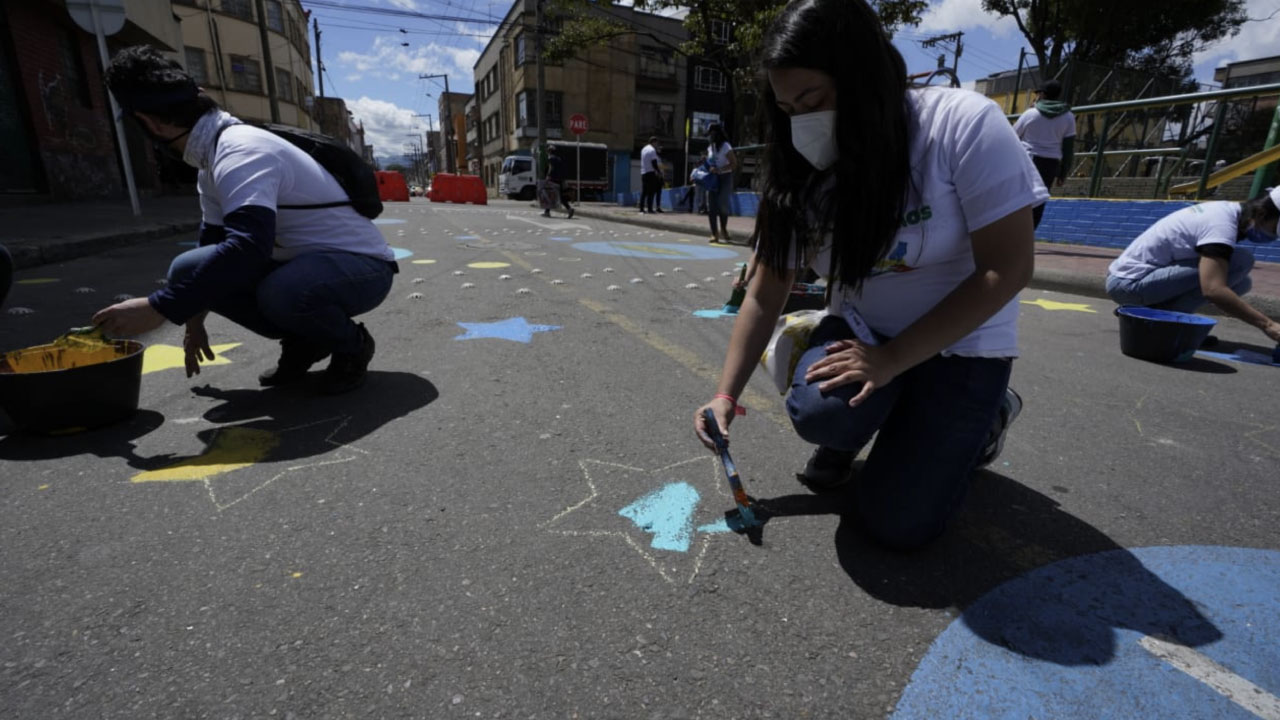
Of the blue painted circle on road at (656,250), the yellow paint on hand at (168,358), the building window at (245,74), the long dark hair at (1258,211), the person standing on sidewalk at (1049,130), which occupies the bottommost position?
the yellow paint on hand at (168,358)

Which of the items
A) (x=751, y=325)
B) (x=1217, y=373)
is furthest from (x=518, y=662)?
(x=1217, y=373)

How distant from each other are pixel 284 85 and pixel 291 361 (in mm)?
39435

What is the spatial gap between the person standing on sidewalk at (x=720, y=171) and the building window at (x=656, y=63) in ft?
88.7

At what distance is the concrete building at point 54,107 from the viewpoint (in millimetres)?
9906

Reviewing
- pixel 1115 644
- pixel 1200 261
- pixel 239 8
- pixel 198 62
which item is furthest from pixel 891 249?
pixel 239 8

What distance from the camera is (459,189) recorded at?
960 inches

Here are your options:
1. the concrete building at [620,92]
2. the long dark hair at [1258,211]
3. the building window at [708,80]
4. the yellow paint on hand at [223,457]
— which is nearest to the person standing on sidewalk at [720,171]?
the long dark hair at [1258,211]

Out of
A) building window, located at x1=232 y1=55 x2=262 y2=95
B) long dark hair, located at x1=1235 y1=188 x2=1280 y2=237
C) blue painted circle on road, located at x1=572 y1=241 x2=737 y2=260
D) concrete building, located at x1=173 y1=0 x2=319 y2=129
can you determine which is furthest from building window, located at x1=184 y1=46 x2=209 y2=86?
long dark hair, located at x1=1235 y1=188 x2=1280 y2=237

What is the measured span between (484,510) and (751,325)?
938mm

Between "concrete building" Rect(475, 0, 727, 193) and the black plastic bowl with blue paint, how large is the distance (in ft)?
95.5

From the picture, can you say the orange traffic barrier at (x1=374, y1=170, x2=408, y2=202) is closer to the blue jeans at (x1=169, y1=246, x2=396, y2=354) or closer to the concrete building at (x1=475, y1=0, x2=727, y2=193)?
the concrete building at (x1=475, y1=0, x2=727, y2=193)

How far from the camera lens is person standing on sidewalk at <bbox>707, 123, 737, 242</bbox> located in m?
8.70

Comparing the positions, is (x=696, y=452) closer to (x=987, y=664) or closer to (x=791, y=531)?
(x=791, y=531)

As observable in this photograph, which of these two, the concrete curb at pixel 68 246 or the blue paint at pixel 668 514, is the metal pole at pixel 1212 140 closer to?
the blue paint at pixel 668 514
